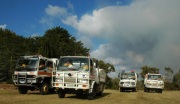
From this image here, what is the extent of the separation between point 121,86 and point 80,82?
15.9m

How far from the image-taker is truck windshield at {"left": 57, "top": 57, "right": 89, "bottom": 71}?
18602 mm

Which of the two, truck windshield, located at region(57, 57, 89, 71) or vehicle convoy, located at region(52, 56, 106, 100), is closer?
vehicle convoy, located at region(52, 56, 106, 100)

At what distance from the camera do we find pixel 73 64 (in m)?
18.8

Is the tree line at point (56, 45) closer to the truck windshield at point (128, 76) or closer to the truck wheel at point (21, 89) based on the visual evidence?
the truck windshield at point (128, 76)

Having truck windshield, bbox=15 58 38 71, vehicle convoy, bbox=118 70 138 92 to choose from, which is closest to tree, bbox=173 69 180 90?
vehicle convoy, bbox=118 70 138 92

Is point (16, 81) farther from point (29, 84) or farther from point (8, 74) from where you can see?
point (8, 74)

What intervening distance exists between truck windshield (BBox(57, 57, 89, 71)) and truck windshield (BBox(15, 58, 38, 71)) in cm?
404

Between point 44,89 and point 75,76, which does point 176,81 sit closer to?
→ point 44,89

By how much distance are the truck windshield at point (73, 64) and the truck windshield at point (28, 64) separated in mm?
4036

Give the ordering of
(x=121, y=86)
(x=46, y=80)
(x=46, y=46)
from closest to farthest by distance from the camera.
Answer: (x=46, y=80) → (x=121, y=86) → (x=46, y=46)

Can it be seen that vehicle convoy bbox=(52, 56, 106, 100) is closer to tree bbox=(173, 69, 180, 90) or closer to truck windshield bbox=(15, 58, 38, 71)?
truck windshield bbox=(15, 58, 38, 71)

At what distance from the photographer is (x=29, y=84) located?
881 inches

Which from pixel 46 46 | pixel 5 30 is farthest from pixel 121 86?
pixel 5 30

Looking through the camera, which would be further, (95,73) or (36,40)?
(36,40)
